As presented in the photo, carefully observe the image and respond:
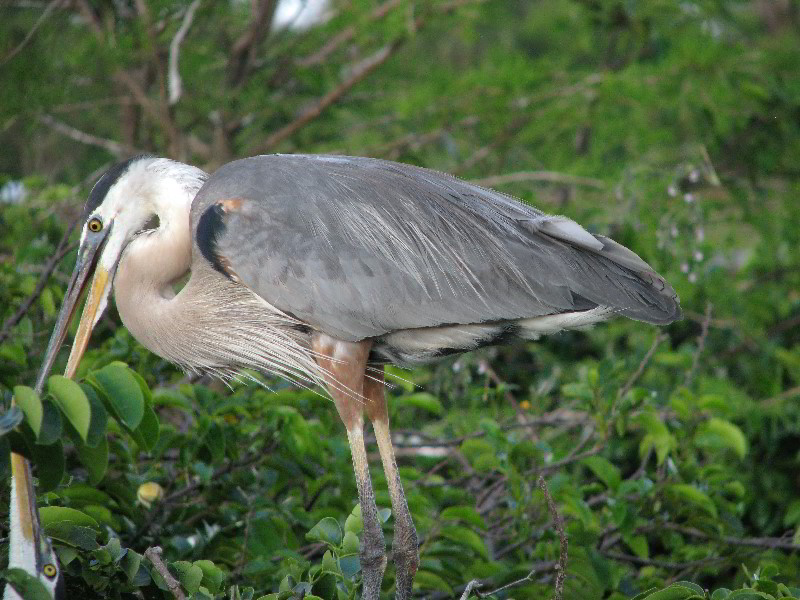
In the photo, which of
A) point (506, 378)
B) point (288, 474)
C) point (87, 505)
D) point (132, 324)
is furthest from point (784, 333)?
point (87, 505)

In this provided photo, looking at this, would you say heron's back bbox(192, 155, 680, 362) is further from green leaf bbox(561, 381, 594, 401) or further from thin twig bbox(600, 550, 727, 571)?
thin twig bbox(600, 550, 727, 571)

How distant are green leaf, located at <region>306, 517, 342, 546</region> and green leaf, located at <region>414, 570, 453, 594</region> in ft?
1.99

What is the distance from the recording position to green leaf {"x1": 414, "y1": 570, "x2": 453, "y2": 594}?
3895mm

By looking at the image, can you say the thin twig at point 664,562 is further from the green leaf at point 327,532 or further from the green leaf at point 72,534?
the green leaf at point 72,534

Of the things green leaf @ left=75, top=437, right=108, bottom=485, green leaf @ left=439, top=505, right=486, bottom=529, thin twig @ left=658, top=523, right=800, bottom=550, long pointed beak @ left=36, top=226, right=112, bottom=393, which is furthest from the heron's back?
green leaf @ left=75, top=437, right=108, bottom=485

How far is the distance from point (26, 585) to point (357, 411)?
1.77 meters

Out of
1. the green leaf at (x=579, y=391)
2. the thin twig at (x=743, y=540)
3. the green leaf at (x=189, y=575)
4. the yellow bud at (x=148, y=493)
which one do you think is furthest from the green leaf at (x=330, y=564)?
the thin twig at (x=743, y=540)

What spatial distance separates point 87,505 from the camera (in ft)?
11.6

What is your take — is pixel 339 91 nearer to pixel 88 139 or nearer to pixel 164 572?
pixel 88 139

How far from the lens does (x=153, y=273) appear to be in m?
4.15

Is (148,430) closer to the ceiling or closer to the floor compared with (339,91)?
closer to the ceiling

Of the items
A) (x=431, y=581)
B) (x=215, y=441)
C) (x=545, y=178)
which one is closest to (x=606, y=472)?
(x=431, y=581)

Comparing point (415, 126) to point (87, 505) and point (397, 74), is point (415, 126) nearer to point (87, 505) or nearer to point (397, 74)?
point (397, 74)

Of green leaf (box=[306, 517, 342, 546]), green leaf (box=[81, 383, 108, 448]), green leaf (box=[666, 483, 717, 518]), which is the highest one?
green leaf (box=[81, 383, 108, 448])
